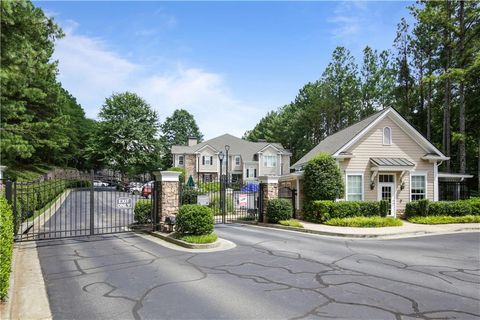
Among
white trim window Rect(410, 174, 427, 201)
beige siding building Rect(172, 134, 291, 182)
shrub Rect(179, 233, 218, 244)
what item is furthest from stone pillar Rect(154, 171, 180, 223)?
beige siding building Rect(172, 134, 291, 182)

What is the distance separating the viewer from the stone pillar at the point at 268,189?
19141mm

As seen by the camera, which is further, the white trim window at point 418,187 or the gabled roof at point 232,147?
the gabled roof at point 232,147

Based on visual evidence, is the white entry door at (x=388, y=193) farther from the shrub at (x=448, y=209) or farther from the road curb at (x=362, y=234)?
the road curb at (x=362, y=234)

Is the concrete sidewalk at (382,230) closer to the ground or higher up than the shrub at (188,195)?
closer to the ground

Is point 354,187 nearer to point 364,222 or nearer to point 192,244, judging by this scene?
point 364,222

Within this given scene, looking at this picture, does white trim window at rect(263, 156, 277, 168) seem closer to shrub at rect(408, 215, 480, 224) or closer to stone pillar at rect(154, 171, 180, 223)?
shrub at rect(408, 215, 480, 224)

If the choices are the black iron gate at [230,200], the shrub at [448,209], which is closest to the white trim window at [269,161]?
the black iron gate at [230,200]

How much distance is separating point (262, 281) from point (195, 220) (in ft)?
17.0

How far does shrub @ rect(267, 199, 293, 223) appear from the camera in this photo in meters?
18.9

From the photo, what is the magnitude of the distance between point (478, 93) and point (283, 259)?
→ 32304 mm

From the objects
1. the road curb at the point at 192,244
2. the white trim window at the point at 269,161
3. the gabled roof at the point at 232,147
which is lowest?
the road curb at the point at 192,244

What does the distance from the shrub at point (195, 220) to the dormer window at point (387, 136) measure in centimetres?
1530

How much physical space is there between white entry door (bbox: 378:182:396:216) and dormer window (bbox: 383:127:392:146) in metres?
2.61

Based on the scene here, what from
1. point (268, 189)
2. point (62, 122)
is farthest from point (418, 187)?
point (62, 122)
